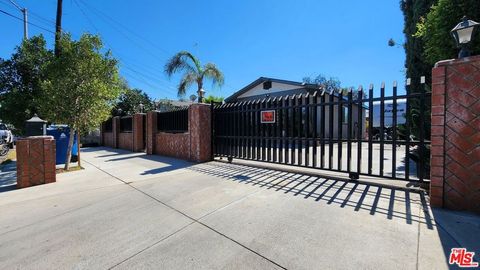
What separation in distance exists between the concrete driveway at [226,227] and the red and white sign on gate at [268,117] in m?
1.99

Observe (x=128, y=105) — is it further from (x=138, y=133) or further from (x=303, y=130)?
(x=303, y=130)

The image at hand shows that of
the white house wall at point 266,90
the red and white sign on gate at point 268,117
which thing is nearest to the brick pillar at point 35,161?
the red and white sign on gate at point 268,117

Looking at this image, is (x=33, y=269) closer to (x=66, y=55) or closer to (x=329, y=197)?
(x=329, y=197)

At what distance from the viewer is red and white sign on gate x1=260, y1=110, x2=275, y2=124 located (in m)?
6.37

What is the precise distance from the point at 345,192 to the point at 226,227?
97.5 inches

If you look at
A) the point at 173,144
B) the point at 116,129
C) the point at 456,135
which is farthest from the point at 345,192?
the point at 116,129

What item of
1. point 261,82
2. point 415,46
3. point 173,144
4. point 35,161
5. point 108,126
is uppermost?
point 261,82

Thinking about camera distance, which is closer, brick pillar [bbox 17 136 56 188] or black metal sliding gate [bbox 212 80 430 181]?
black metal sliding gate [bbox 212 80 430 181]

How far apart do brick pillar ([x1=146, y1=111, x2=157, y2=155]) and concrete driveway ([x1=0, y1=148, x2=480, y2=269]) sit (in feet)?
19.5

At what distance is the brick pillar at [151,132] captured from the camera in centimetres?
1095

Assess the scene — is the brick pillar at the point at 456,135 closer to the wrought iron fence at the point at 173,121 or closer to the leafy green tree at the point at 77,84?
the wrought iron fence at the point at 173,121

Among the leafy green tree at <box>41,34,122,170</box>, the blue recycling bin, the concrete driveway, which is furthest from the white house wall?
the blue recycling bin

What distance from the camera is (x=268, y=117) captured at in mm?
6473

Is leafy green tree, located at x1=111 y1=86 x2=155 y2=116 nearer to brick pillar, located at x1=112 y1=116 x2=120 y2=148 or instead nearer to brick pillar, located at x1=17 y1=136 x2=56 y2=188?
brick pillar, located at x1=112 y1=116 x2=120 y2=148
